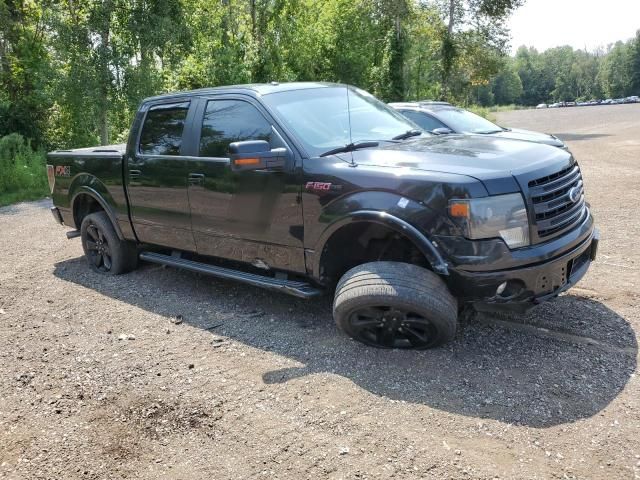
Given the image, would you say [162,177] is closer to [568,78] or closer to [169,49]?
[169,49]

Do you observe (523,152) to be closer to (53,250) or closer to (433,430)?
(433,430)

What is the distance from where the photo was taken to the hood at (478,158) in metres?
3.53

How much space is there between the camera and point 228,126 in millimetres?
4824

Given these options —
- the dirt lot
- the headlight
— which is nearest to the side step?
the dirt lot

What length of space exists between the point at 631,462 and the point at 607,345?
4.37 ft

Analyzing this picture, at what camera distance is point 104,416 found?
351 centimetres

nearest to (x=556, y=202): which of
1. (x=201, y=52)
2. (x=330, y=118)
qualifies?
(x=330, y=118)

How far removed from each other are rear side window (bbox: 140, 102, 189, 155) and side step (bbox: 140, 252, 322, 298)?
104cm

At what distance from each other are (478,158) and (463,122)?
6.53 metres

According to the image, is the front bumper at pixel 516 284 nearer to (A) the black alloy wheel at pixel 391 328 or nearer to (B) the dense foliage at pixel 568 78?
(A) the black alloy wheel at pixel 391 328

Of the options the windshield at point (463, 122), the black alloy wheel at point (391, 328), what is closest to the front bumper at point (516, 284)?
the black alloy wheel at point (391, 328)

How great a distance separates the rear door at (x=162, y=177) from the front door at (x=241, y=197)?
150 millimetres

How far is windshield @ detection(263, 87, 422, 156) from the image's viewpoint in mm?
4402

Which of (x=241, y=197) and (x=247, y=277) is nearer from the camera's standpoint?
(x=241, y=197)
